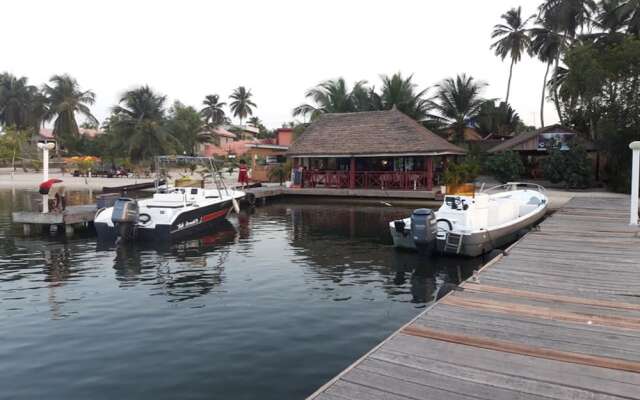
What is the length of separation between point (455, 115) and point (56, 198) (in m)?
28.9

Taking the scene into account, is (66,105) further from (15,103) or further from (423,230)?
(423,230)

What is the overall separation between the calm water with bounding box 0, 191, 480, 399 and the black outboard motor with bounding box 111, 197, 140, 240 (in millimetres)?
439

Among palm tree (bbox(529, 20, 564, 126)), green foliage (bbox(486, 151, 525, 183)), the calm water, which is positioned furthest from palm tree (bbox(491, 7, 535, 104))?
the calm water

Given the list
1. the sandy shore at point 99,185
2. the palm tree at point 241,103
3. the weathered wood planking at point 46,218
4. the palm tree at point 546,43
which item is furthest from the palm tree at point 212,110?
the weathered wood planking at point 46,218

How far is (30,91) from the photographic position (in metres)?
60.7

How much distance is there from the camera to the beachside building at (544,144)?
27.4m

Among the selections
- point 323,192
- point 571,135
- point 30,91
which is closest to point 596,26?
point 571,135

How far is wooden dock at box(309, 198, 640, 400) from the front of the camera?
4.07 metres

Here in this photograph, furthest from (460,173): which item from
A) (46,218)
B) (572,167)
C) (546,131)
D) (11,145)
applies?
(11,145)

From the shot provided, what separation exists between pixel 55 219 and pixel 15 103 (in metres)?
53.0

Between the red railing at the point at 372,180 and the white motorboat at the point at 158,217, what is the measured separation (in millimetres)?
11597

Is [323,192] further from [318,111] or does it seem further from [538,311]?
[538,311]

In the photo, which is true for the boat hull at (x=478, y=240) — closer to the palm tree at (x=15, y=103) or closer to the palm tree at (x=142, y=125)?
the palm tree at (x=142, y=125)

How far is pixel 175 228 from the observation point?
45.5ft
